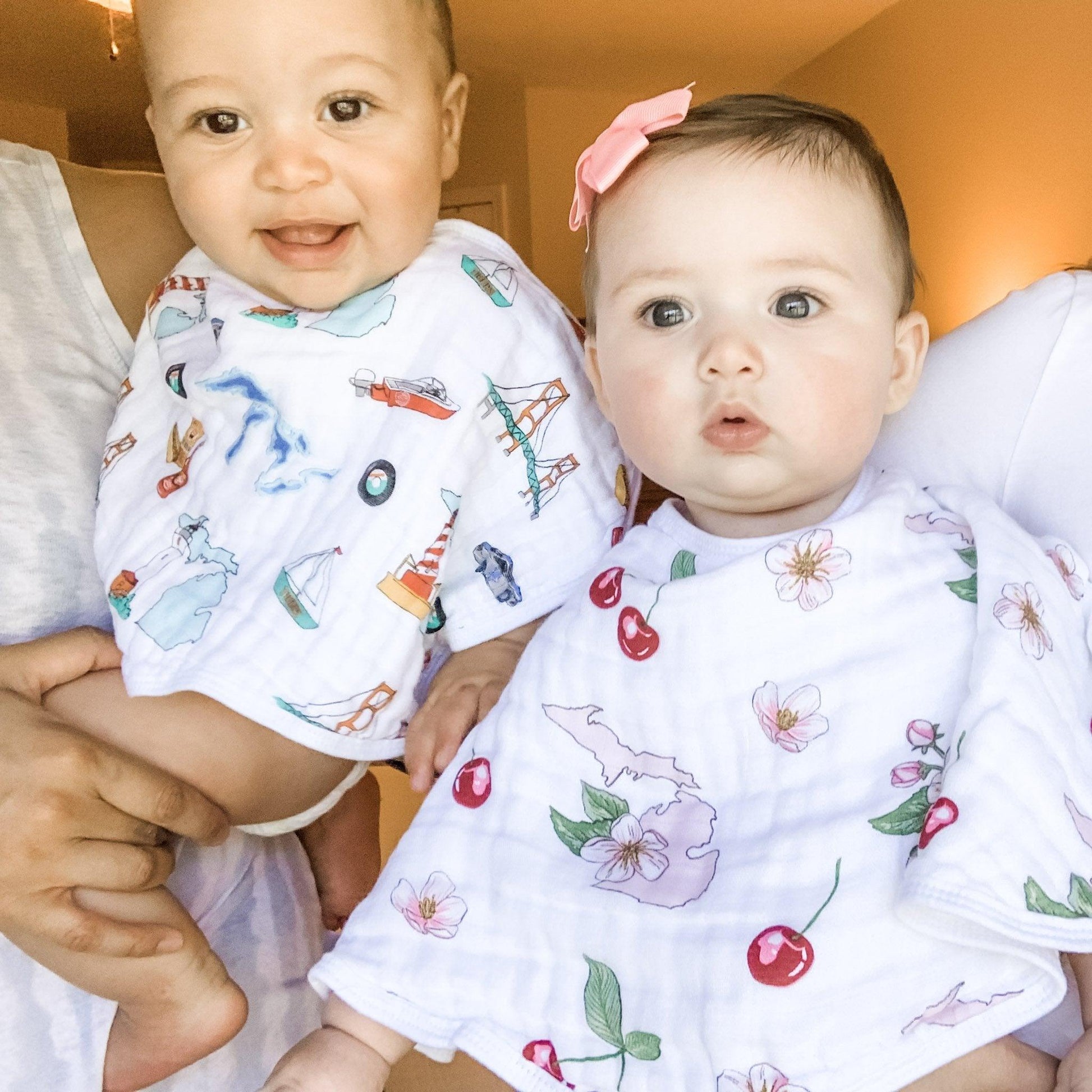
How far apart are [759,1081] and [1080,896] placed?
0.77 feet

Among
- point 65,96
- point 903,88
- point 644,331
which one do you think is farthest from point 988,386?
point 65,96

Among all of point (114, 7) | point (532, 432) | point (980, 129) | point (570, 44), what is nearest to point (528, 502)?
point (532, 432)

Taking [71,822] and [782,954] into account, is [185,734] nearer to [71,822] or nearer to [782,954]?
[71,822]

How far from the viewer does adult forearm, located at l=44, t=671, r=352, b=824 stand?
88 cm

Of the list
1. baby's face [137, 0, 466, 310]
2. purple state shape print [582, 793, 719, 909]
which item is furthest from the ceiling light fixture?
purple state shape print [582, 793, 719, 909]

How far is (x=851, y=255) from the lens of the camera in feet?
2.74

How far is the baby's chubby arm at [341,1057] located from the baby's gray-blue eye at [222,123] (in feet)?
2.52

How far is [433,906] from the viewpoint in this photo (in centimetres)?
78

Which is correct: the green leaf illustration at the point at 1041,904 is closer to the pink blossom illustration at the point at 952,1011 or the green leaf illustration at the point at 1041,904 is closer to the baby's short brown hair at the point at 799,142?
the pink blossom illustration at the point at 952,1011

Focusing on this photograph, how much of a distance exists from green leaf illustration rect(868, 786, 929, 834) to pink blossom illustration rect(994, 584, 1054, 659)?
5.0 inches


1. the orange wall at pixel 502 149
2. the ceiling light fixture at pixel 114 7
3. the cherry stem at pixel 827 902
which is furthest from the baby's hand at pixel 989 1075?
the orange wall at pixel 502 149

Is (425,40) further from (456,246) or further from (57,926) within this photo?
(57,926)

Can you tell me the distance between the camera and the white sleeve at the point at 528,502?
94cm

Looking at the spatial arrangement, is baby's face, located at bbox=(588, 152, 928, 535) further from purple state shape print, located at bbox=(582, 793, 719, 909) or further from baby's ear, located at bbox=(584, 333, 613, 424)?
purple state shape print, located at bbox=(582, 793, 719, 909)
